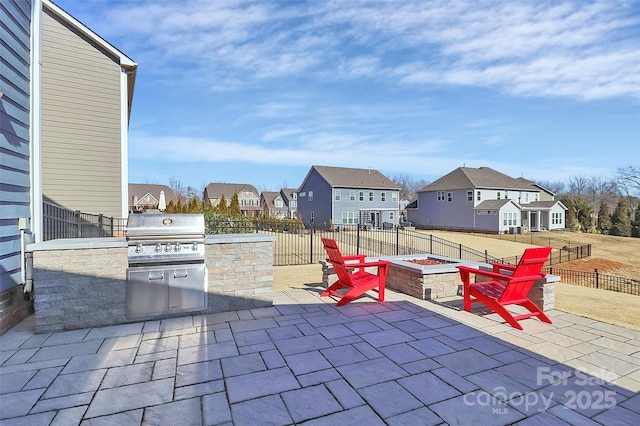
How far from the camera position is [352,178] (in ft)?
109

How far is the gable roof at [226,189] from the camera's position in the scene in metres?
50.6

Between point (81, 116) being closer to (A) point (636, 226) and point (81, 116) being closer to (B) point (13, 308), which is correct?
(B) point (13, 308)

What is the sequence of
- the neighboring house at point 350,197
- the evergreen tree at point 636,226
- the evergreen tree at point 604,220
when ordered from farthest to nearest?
the evergreen tree at point 604,220 < the neighboring house at point 350,197 < the evergreen tree at point 636,226

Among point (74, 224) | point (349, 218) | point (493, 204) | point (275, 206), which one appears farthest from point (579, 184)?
point (74, 224)

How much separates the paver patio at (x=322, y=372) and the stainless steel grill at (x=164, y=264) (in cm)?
27

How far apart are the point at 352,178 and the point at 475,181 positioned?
12.5 metres

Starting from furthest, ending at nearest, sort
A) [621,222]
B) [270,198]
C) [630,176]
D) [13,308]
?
[270,198], [630,176], [621,222], [13,308]

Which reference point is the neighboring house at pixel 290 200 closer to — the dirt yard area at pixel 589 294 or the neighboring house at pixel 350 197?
the neighboring house at pixel 350 197

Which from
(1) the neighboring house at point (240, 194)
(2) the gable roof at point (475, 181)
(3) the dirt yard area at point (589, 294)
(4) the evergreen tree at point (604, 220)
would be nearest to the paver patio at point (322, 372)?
(3) the dirt yard area at point (589, 294)

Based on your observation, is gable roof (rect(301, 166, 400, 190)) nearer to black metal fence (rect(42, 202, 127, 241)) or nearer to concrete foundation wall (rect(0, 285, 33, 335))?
black metal fence (rect(42, 202, 127, 241))

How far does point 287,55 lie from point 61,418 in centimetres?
1144

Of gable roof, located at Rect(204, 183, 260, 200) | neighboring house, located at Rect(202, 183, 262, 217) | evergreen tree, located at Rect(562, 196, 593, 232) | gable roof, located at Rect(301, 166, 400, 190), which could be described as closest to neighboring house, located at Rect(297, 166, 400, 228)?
gable roof, located at Rect(301, 166, 400, 190)

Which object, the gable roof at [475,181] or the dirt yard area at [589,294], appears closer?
the dirt yard area at [589,294]

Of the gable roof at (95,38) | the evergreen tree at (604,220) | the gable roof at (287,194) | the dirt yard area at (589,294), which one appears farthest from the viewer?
the gable roof at (287,194)
